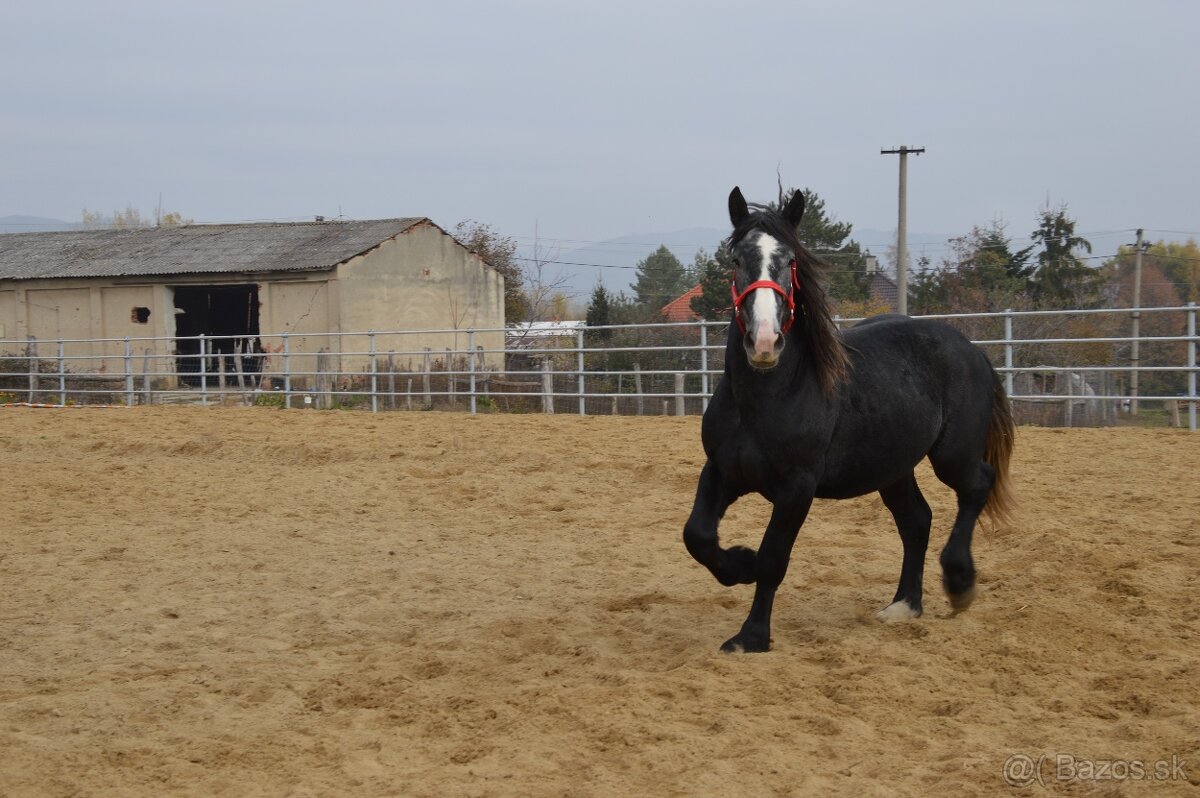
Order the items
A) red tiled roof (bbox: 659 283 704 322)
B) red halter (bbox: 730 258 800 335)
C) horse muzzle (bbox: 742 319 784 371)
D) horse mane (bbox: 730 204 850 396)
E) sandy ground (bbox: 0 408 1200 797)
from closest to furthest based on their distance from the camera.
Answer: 1. sandy ground (bbox: 0 408 1200 797)
2. horse muzzle (bbox: 742 319 784 371)
3. red halter (bbox: 730 258 800 335)
4. horse mane (bbox: 730 204 850 396)
5. red tiled roof (bbox: 659 283 704 322)

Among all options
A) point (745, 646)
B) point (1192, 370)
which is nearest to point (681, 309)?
point (1192, 370)

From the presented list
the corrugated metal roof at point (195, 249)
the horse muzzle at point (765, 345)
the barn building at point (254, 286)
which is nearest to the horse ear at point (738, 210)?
the horse muzzle at point (765, 345)

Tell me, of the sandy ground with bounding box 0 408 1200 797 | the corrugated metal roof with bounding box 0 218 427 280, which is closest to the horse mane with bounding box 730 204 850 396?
the sandy ground with bounding box 0 408 1200 797

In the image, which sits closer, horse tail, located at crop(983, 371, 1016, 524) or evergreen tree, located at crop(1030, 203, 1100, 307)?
horse tail, located at crop(983, 371, 1016, 524)

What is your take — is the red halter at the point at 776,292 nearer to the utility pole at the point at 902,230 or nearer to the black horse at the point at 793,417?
the black horse at the point at 793,417

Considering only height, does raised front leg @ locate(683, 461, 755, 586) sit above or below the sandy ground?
above

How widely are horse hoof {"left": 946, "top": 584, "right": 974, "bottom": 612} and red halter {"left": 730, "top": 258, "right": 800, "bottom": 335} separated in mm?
1491

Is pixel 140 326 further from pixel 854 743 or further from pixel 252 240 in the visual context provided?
pixel 854 743

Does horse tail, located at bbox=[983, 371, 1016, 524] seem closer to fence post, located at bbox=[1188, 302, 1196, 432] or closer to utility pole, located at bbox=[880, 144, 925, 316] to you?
fence post, located at bbox=[1188, 302, 1196, 432]

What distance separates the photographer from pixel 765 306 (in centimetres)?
403

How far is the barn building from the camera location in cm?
2575

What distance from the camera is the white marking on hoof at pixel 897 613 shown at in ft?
16.2

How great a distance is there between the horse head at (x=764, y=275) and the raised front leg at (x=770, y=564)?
596mm

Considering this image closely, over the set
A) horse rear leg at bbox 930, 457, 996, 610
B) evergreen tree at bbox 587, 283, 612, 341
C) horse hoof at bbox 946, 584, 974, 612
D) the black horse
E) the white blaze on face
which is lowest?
horse hoof at bbox 946, 584, 974, 612
